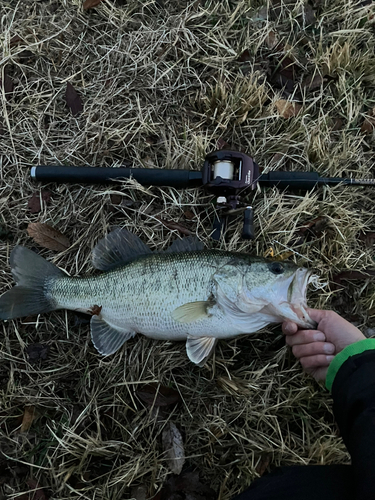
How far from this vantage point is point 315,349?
2471 mm

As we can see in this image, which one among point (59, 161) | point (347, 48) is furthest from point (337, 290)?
point (59, 161)

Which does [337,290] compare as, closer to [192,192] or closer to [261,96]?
[192,192]

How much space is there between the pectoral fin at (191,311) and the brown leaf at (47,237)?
3.99 ft

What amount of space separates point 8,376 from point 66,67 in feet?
9.29

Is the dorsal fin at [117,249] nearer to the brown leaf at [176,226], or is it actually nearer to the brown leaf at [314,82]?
the brown leaf at [176,226]

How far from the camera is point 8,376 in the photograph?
9.30ft

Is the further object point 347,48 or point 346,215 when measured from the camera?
point 347,48

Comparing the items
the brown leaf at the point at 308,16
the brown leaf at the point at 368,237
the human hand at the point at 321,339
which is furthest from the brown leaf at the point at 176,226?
the brown leaf at the point at 308,16

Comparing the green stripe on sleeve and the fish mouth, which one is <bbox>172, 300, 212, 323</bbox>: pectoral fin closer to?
the fish mouth

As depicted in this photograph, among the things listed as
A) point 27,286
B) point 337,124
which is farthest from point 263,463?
point 337,124

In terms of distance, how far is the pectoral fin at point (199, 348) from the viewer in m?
2.57

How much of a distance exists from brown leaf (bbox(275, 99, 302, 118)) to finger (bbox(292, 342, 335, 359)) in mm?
2033

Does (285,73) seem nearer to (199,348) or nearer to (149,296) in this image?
(149,296)

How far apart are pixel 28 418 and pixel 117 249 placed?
4.86 ft
